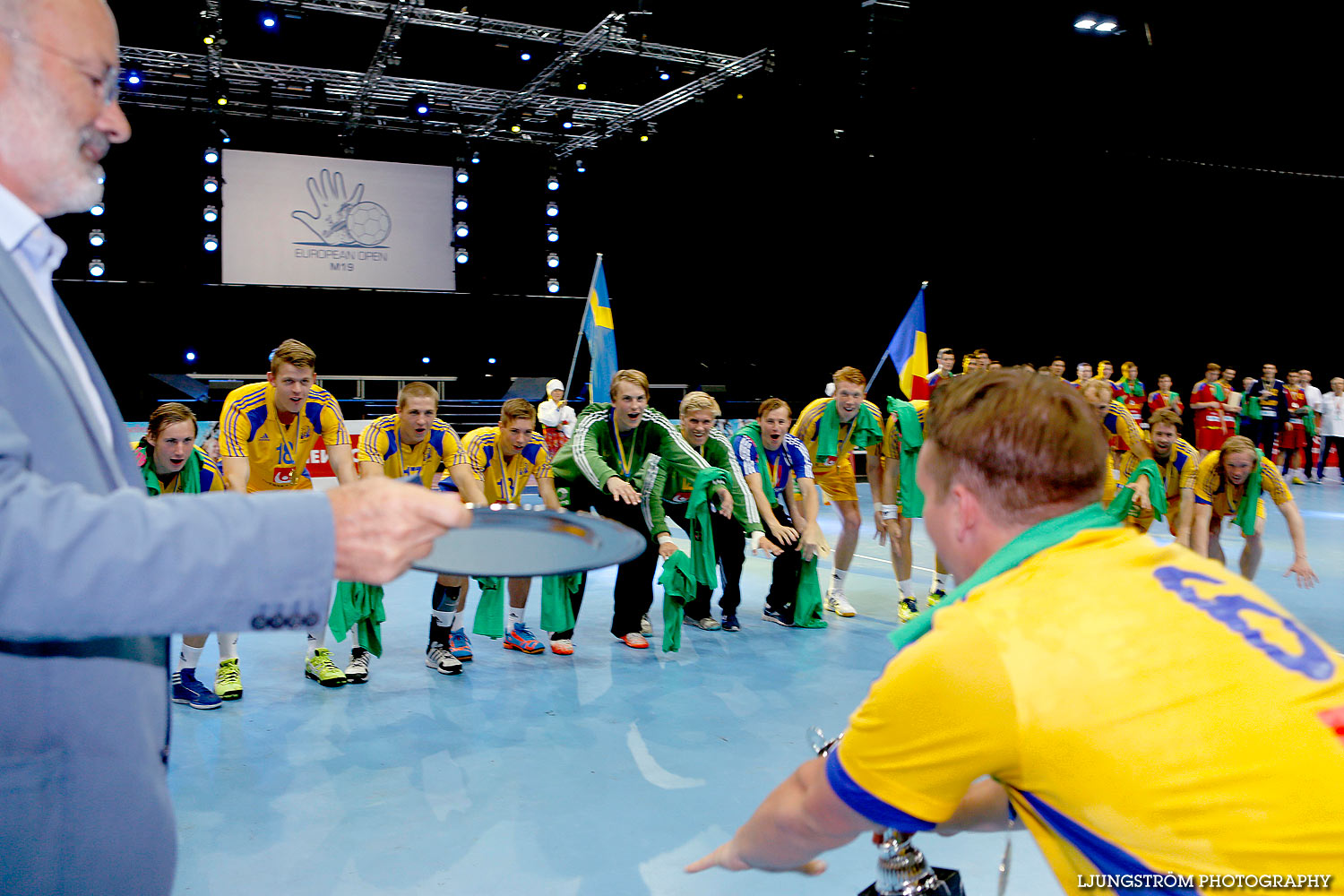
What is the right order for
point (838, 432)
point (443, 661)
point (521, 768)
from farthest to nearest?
point (838, 432) → point (443, 661) → point (521, 768)

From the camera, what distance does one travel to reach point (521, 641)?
19.4 feet

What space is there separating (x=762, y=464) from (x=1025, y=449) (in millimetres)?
→ 5490

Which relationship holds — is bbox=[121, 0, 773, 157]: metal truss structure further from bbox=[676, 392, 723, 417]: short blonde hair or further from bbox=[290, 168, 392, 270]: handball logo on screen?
bbox=[676, 392, 723, 417]: short blonde hair

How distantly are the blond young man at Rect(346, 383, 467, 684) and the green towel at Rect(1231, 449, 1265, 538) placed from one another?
18.6 ft

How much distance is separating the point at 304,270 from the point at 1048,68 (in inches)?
517

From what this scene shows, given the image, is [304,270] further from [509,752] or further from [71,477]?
[71,477]

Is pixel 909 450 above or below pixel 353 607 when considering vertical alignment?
above

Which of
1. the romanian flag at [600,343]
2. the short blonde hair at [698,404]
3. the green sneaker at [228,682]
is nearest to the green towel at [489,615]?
the green sneaker at [228,682]

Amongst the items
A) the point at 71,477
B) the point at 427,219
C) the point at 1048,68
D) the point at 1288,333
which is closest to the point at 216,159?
the point at 427,219

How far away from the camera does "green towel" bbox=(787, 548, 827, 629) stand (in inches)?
258

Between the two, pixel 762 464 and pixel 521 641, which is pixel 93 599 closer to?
pixel 521 641

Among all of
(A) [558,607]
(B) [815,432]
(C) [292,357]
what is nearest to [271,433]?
(C) [292,357]

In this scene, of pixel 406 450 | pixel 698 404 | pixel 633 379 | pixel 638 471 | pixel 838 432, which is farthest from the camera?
pixel 838 432

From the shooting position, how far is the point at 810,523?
6.73 meters
